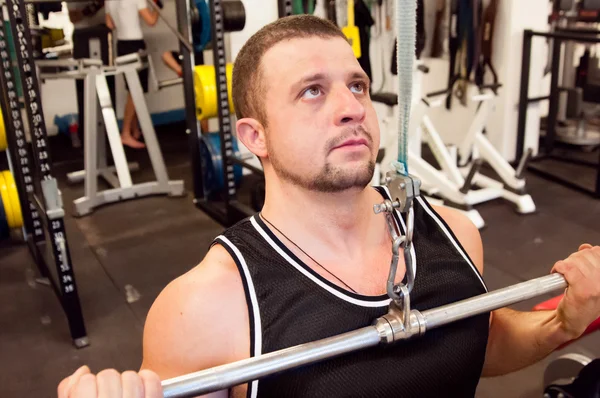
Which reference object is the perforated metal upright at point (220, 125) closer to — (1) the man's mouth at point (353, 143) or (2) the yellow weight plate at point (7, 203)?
(2) the yellow weight plate at point (7, 203)

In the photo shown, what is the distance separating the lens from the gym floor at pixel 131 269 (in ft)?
7.59

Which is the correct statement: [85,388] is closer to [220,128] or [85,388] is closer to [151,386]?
[151,386]

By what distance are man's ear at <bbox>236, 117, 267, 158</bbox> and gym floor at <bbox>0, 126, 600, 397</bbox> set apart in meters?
1.38

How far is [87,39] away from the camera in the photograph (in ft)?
12.8

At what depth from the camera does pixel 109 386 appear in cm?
70

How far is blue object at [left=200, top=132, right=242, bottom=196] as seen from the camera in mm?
3928

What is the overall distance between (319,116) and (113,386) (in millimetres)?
534

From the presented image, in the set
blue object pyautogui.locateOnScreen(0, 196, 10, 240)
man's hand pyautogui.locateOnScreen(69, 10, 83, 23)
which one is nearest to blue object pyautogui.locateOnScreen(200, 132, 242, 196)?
blue object pyautogui.locateOnScreen(0, 196, 10, 240)

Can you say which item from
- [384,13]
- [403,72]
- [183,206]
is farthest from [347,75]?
[384,13]

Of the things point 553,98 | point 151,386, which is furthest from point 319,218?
point 553,98

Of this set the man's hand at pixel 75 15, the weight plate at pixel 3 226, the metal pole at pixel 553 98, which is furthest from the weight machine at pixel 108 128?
the metal pole at pixel 553 98

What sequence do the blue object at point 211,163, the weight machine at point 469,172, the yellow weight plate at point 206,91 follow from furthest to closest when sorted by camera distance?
the blue object at point 211,163 < the yellow weight plate at point 206,91 < the weight machine at point 469,172

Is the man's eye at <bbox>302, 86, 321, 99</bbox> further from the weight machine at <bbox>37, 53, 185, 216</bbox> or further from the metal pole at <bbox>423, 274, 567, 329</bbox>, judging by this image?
the weight machine at <bbox>37, 53, 185, 216</bbox>

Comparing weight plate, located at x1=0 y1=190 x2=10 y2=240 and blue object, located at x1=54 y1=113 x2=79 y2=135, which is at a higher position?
blue object, located at x1=54 y1=113 x2=79 y2=135
